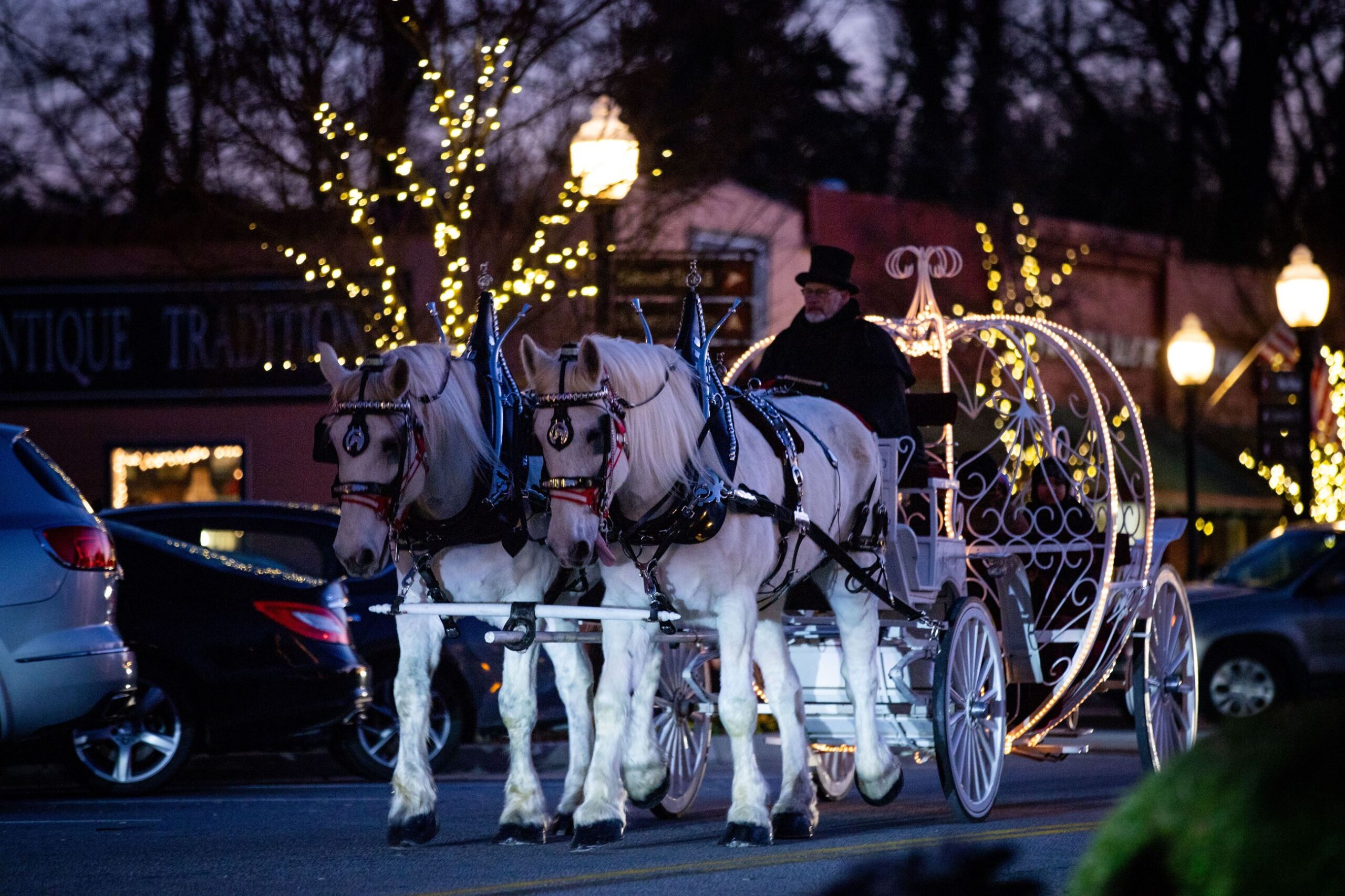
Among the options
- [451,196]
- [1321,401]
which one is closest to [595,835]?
[451,196]

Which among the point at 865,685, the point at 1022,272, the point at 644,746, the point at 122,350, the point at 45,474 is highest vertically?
the point at 1022,272

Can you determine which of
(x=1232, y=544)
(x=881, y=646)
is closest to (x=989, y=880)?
(x=881, y=646)

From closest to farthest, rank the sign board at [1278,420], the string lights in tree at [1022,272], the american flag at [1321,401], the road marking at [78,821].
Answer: the road marking at [78,821], the sign board at [1278,420], the american flag at [1321,401], the string lights in tree at [1022,272]

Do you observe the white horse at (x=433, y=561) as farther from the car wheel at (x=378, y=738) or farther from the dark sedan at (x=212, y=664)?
the car wheel at (x=378, y=738)

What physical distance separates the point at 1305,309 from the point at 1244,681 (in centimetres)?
369

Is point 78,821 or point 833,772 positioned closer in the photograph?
point 78,821

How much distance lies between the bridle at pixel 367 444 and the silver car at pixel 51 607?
1.82 metres

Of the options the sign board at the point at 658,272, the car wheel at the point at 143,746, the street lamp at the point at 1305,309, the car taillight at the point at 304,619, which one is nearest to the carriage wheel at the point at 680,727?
the car taillight at the point at 304,619

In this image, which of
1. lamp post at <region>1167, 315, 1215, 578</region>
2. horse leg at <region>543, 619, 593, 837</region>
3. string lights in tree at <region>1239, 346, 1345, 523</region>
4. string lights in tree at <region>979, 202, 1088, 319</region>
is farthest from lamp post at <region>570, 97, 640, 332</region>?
string lights in tree at <region>1239, 346, 1345, 523</region>

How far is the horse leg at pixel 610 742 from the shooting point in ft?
24.7

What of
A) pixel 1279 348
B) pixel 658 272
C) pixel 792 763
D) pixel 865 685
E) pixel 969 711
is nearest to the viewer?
pixel 792 763

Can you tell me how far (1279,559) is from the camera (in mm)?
17234

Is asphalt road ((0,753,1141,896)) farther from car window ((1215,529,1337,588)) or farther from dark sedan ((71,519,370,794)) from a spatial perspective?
car window ((1215,529,1337,588))

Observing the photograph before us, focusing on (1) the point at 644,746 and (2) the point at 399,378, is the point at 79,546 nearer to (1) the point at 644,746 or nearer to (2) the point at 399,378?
(2) the point at 399,378
